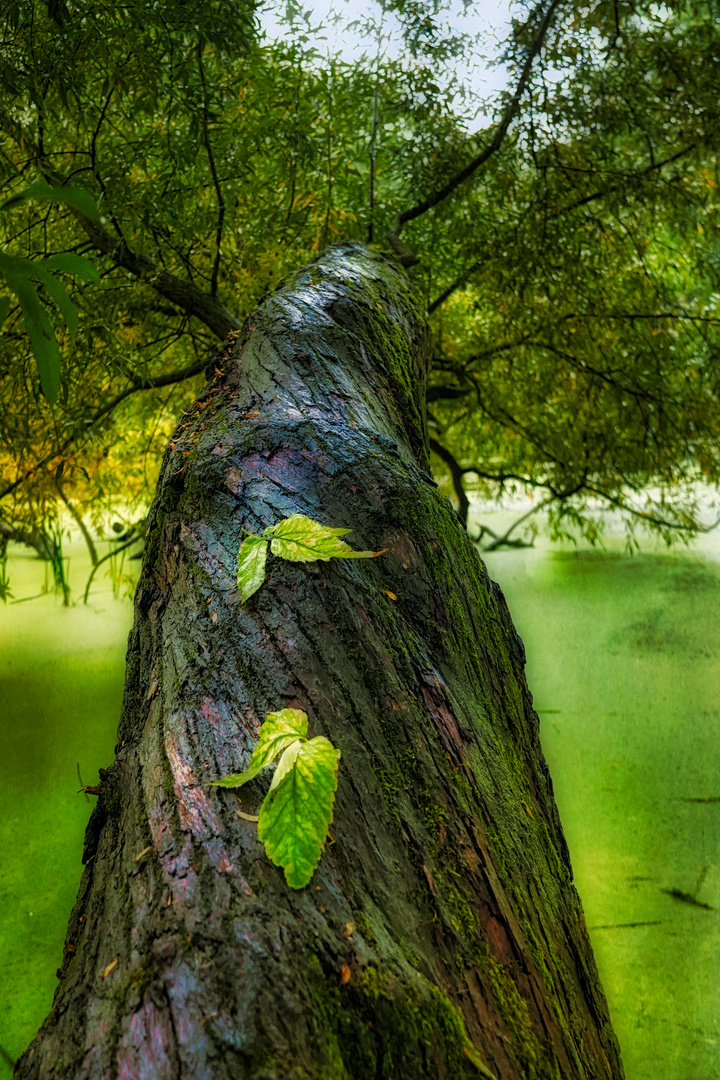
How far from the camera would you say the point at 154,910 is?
18.2 inches

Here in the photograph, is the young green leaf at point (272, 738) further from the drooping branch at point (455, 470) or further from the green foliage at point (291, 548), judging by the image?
the drooping branch at point (455, 470)

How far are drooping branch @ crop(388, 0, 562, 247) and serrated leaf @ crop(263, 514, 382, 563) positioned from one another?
1.67m

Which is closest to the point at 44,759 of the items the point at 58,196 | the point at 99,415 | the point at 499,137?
the point at 99,415

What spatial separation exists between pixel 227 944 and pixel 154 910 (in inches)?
2.6

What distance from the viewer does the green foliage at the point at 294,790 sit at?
18.1 inches

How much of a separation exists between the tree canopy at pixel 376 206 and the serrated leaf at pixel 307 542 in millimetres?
881

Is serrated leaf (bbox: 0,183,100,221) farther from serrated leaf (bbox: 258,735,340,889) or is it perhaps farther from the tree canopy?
the tree canopy

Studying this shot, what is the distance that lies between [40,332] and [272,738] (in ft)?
1.07

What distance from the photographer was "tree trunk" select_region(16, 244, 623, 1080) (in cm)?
41

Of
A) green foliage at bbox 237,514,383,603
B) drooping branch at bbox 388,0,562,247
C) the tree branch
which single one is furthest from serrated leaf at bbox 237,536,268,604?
drooping branch at bbox 388,0,562,247

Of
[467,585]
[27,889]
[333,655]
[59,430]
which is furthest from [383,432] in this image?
[59,430]

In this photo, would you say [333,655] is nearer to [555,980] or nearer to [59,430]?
[555,980]

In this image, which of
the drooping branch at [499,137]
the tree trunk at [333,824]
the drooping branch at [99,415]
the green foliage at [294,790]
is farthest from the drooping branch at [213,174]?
the green foliage at [294,790]

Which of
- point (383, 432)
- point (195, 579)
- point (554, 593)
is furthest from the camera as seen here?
point (554, 593)
